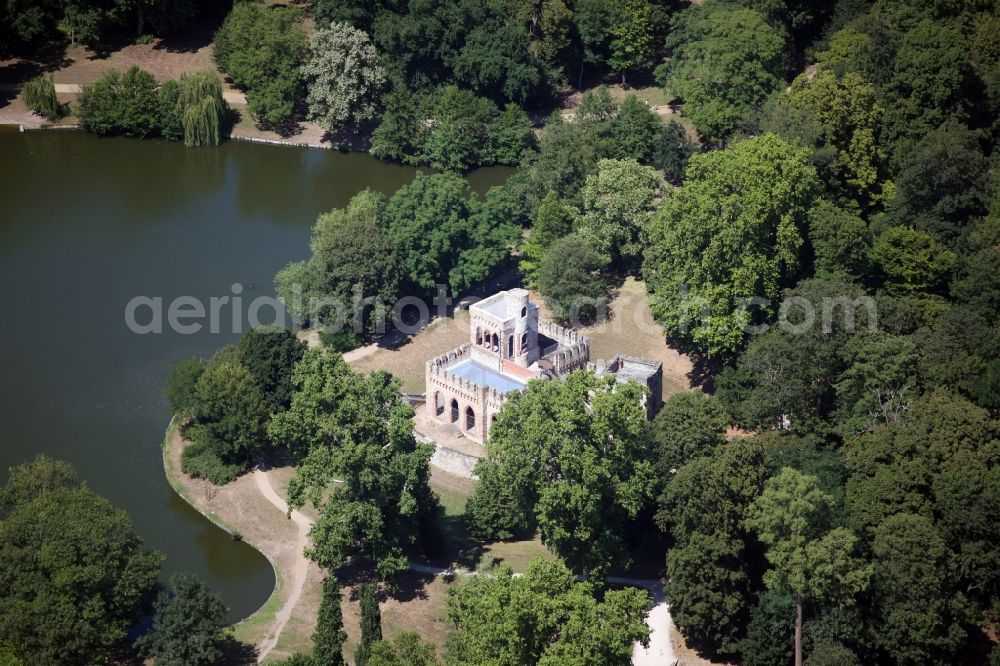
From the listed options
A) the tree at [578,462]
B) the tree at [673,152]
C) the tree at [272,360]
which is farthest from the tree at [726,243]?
the tree at [272,360]

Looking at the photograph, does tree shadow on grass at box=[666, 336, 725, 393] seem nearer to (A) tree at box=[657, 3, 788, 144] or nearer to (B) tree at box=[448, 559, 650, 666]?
(A) tree at box=[657, 3, 788, 144]

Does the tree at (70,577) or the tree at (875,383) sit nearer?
the tree at (70,577)

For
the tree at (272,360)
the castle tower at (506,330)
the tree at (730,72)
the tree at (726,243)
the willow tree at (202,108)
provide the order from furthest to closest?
the willow tree at (202,108) → the tree at (730,72) → the tree at (272,360) → the tree at (726,243) → the castle tower at (506,330)

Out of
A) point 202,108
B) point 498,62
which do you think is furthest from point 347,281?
point 498,62

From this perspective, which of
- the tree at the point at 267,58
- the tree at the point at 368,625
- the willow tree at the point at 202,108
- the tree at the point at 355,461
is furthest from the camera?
the tree at the point at 267,58

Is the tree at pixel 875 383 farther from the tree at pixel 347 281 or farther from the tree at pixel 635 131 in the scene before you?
the tree at pixel 635 131

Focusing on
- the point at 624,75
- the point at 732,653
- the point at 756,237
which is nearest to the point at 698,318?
the point at 756,237
